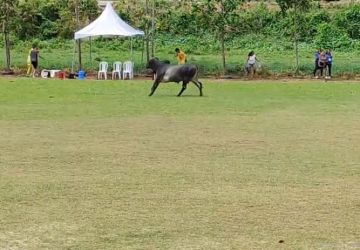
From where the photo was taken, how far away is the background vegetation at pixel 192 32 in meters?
35.8

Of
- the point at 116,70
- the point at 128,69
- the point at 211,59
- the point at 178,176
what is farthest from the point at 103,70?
the point at 178,176

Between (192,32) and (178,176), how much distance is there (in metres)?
33.1

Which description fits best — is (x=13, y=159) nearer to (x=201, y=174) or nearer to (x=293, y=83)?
(x=201, y=174)

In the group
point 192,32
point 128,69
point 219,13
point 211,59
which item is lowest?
point 128,69

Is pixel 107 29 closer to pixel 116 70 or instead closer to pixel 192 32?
pixel 116 70

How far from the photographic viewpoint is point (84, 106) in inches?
758

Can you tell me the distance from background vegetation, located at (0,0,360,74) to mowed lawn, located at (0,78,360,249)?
639 inches

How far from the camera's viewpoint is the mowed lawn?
7109 millimetres

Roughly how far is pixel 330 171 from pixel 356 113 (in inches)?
319

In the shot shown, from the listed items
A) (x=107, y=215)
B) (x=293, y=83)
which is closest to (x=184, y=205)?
(x=107, y=215)

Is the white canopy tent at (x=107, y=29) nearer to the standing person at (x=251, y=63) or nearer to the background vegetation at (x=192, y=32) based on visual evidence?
the background vegetation at (x=192, y=32)

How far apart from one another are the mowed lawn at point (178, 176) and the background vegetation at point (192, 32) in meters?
16.2

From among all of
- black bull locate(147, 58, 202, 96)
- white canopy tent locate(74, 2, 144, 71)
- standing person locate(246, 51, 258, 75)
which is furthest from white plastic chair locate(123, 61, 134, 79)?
black bull locate(147, 58, 202, 96)

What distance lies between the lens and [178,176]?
993cm
